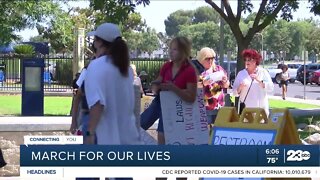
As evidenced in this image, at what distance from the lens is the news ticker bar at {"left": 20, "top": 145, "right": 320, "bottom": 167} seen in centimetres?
530

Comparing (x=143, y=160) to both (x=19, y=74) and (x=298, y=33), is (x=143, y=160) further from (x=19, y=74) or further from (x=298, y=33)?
(x=298, y=33)

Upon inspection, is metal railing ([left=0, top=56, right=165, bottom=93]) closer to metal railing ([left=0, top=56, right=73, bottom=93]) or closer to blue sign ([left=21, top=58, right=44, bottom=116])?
metal railing ([left=0, top=56, right=73, bottom=93])

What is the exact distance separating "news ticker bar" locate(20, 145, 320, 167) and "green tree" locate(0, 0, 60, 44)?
2042 cm

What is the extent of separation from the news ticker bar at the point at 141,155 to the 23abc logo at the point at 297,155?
0.72 feet

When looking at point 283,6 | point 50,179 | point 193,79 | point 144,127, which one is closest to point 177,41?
point 193,79

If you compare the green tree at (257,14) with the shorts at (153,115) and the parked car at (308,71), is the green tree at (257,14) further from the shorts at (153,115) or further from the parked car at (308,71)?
the parked car at (308,71)

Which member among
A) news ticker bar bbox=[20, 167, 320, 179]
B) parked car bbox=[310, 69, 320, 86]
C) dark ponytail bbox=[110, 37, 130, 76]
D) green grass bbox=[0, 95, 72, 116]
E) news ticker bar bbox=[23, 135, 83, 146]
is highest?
dark ponytail bbox=[110, 37, 130, 76]

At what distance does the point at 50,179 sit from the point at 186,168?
4.72 ft

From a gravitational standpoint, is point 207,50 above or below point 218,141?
above

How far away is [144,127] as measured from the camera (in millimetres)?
7660

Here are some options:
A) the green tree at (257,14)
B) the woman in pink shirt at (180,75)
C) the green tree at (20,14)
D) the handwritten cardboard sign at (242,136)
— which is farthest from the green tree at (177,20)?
the handwritten cardboard sign at (242,136)

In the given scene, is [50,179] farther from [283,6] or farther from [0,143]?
[283,6]

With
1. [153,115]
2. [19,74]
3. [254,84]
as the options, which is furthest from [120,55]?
[19,74]

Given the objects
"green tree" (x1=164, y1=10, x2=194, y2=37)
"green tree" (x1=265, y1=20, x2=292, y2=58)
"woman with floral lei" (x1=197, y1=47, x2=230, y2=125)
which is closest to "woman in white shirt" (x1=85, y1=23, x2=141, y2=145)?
"woman with floral lei" (x1=197, y1=47, x2=230, y2=125)
